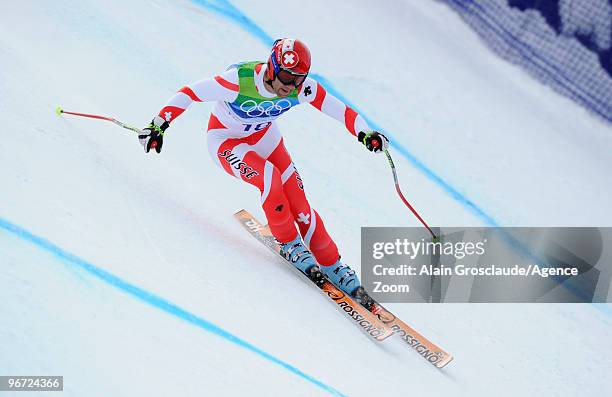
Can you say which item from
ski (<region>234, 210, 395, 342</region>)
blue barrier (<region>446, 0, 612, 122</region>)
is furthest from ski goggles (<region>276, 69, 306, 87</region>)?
blue barrier (<region>446, 0, 612, 122</region>)

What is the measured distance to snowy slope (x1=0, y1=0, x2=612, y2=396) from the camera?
2.97m

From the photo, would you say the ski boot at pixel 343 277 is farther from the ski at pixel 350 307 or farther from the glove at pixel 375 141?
the glove at pixel 375 141

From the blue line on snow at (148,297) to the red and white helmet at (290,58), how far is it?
119 centimetres

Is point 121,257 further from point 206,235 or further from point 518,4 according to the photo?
point 518,4

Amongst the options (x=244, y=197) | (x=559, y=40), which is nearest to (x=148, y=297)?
(x=244, y=197)

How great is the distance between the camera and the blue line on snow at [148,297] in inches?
124

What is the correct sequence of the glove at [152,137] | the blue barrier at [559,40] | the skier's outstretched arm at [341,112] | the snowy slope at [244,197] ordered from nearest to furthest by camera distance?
1. the snowy slope at [244,197]
2. the glove at [152,137]
3. the skier's outstretched arm at [341,112]
4. the blue barrier at [559,40]

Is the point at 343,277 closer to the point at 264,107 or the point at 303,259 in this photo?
the point at 303,259

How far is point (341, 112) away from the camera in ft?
13.1

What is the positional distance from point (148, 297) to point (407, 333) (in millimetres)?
1355

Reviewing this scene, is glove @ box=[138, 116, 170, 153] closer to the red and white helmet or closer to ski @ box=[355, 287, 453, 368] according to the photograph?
the red and white helmet

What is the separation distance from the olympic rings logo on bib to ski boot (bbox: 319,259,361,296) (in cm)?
83

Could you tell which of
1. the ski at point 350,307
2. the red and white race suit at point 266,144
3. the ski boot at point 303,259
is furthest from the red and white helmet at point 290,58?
the ski at point 350,307

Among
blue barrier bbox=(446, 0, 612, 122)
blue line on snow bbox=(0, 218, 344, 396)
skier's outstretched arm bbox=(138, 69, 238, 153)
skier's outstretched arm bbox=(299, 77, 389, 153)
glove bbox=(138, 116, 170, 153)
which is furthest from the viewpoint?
blue barrier bbox=(446, 0, 612, 122)
